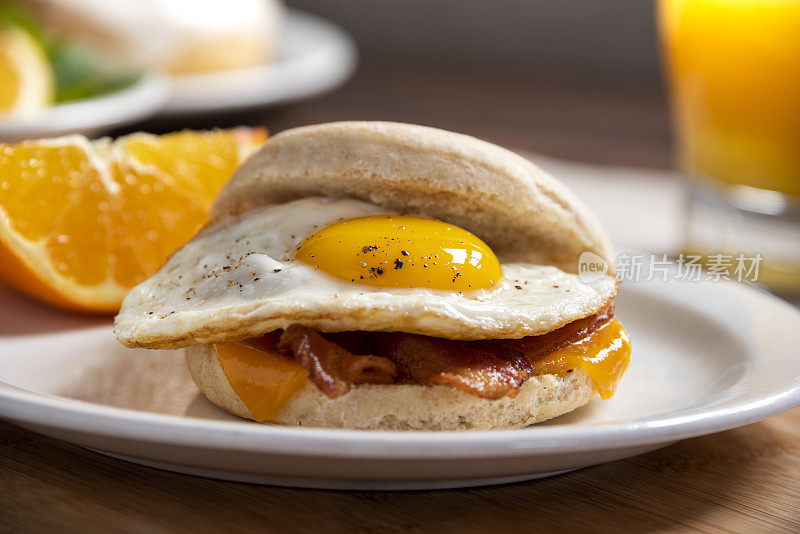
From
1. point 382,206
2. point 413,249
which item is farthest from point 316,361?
point 382,206

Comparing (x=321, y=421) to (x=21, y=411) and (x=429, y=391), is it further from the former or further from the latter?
(x=21, y=411)

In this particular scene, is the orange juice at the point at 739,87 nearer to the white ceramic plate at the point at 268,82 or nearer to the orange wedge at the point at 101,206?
the orange wedge at the point at 101,206

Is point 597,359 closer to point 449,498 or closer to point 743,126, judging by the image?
point 449,498

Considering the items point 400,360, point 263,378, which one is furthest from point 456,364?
point 263,378

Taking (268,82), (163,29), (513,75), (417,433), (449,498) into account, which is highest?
(417,433)

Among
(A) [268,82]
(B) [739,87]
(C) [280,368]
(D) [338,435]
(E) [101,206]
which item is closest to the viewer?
(D) [338,435]

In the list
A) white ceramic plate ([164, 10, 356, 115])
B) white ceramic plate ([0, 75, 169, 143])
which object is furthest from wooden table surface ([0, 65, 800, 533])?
white ceramic plate ([164, 10, 356, 115])

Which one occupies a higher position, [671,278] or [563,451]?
[563,451]

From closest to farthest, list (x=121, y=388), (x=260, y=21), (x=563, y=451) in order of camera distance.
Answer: (x=563, y=451) < (x=121, y=388) < (x=260, y=21)
